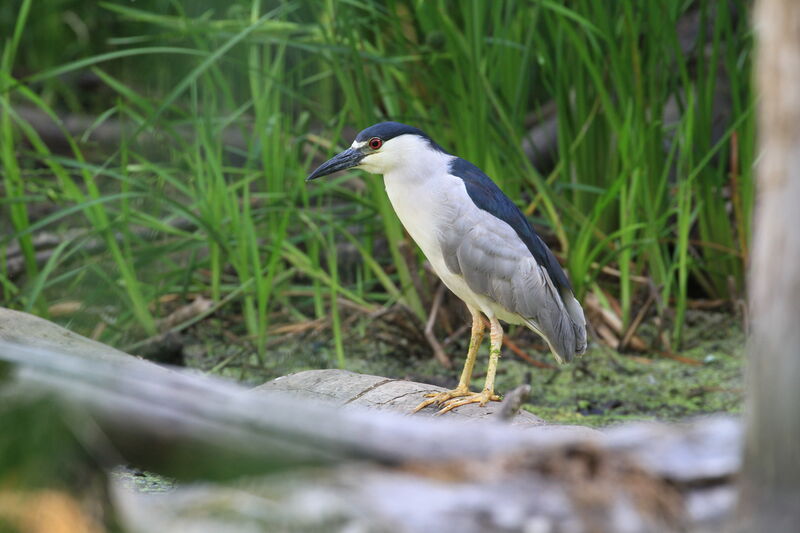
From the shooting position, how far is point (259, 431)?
136 centimetres

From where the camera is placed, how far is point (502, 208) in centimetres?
314

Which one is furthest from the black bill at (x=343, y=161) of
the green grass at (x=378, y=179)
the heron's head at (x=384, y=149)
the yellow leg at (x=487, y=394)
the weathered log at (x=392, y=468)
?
the weathered log at (x=392, y=468)

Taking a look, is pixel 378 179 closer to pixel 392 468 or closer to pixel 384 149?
pixel 384 149

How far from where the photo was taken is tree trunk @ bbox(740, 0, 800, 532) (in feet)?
3.89

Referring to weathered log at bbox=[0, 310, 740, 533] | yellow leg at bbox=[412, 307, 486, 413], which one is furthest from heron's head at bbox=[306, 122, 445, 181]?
weathered log at bbox=[0, 310, 740, 533]

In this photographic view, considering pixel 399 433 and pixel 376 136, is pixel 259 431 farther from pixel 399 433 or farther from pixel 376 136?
pixel 376 136

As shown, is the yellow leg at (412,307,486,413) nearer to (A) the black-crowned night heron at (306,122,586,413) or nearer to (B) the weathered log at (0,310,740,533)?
(A) the black-crowned night heron at (306,122,586,413)

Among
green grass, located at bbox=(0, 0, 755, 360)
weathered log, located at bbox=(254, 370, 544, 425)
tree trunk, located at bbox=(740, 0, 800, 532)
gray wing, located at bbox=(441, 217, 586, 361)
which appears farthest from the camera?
green grass, located at bbox=(0, 0, 755, 360)

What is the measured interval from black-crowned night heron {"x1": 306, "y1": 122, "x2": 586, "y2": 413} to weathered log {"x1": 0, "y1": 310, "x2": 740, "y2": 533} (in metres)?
1.67

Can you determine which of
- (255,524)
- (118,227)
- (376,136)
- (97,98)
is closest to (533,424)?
(376,136)

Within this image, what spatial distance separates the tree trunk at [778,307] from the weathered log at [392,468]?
0.14 m

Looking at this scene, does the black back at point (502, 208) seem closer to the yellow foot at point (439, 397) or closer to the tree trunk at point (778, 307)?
the yellow foot at point (439, 397)

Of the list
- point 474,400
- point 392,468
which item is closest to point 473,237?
point 474,400

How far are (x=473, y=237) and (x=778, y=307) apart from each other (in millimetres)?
1920
